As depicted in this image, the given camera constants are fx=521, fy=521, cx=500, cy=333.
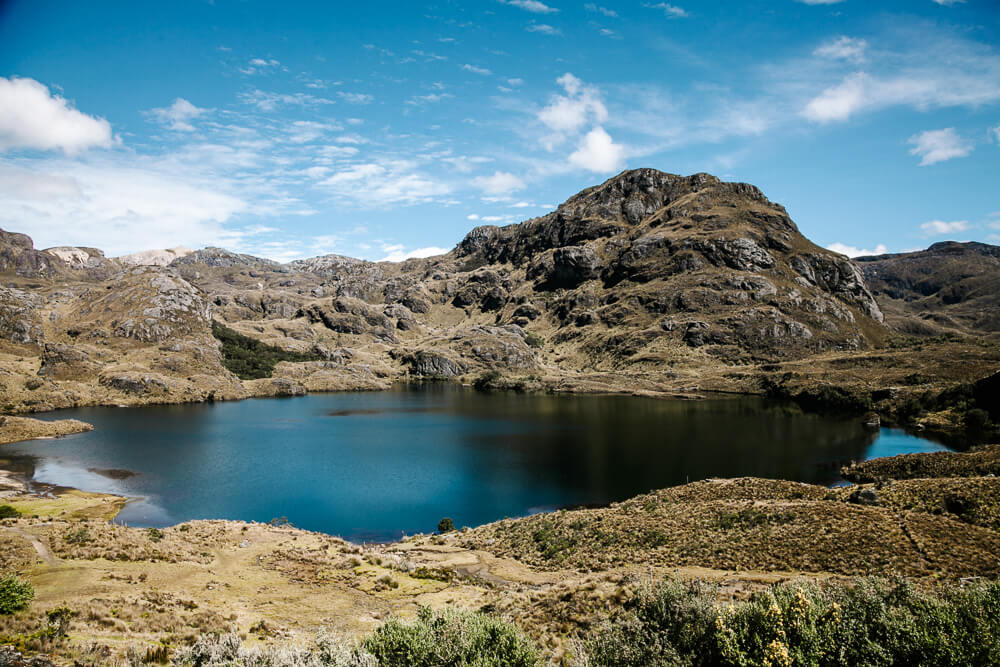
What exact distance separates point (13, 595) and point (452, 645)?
50.6 ft

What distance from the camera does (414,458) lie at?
281 ft

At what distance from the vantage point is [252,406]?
160m

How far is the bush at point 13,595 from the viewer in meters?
17.4

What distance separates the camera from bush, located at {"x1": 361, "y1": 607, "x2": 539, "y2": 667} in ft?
48.8

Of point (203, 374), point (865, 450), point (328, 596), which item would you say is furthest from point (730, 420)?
point (203, 374)

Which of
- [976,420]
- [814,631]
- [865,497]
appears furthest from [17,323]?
[976,420]

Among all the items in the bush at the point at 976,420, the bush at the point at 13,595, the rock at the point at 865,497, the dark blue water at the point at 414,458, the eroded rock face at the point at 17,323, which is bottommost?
the dark blue water at the point at 414,458

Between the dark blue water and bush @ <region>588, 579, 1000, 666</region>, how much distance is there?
4122cm

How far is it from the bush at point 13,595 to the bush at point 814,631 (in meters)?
19.3

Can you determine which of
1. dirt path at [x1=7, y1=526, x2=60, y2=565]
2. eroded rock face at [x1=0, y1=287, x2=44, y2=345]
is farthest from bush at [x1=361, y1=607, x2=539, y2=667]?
eroded rock face at [x1=0, y1=287, x2=44, y2=345]

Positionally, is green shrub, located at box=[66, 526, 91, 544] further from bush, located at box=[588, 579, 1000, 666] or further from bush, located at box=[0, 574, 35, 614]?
bush, located at box=[588, 579, 1000, 666]

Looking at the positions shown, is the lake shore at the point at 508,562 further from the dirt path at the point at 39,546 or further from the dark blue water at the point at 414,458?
the dark blue water at the point at 414,458

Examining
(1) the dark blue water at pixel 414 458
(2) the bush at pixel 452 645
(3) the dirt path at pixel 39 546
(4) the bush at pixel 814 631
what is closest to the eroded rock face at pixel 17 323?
(1) the dark blue water at pixel 414 458

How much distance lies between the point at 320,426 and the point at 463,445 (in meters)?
43.5
